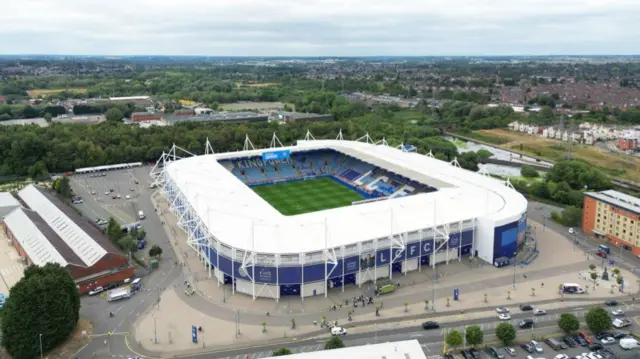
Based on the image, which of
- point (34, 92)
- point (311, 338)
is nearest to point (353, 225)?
point (311, 338)

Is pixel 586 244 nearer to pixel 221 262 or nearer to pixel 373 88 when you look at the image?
pixel 221 262

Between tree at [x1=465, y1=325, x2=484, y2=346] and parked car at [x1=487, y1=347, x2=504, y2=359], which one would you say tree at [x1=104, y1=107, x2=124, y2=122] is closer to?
tree at [x1=465, y1=325, x2=484, y2=346]

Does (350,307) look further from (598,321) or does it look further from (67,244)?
(67,244)

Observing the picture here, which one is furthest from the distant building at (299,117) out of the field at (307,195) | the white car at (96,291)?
the white car at (96,291)

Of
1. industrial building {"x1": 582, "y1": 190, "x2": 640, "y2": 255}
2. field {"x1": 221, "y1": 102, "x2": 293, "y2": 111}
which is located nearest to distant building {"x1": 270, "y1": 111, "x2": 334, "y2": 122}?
field {"x1": 221, "y1": 102, "x2": 293, "y2": 111}

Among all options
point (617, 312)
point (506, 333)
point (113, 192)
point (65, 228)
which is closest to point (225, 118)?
point (113, 192)

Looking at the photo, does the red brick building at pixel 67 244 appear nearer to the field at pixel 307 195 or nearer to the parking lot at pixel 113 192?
the parking lot at pixel 113 192
